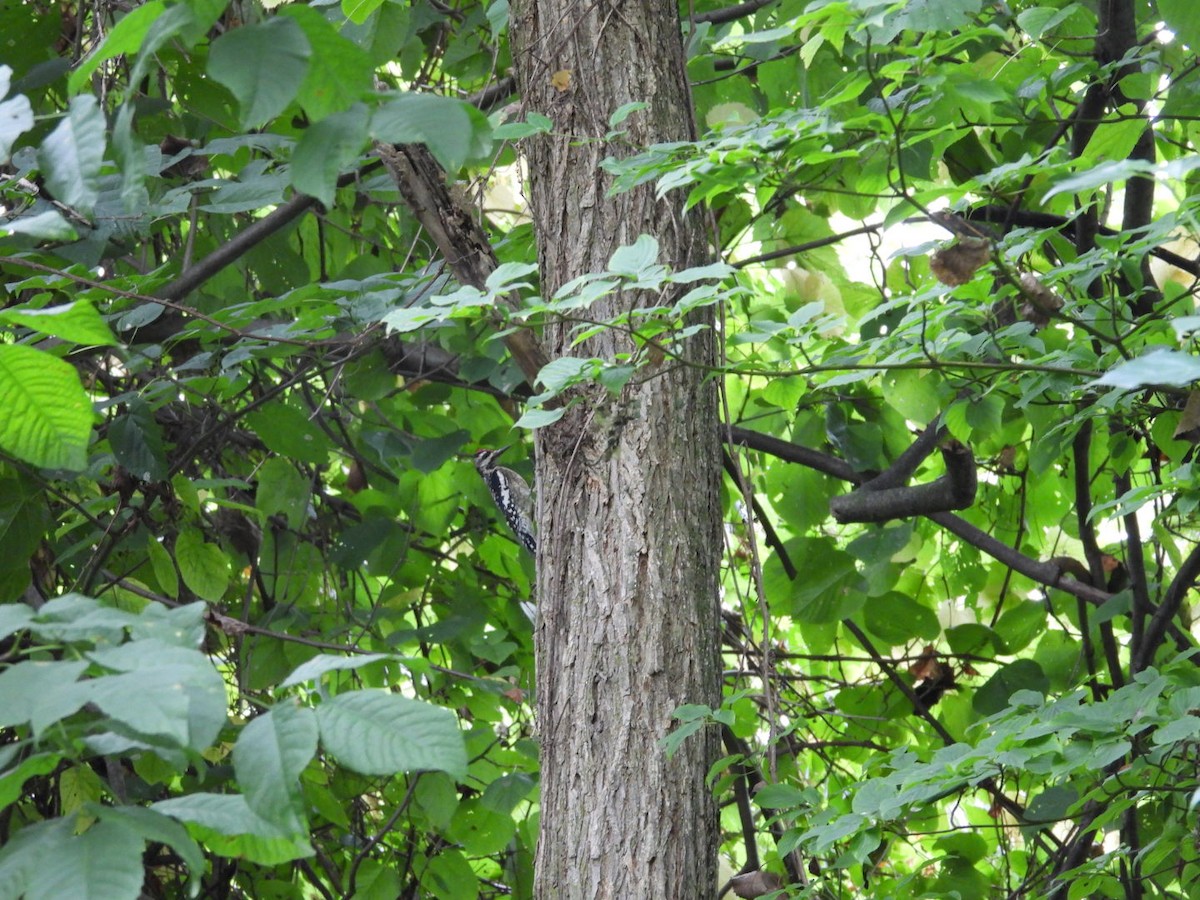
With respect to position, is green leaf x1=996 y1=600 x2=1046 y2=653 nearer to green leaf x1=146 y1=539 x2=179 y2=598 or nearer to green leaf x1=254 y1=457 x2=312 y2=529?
green leaf x1=254 y1=457 x2=312 y2=529

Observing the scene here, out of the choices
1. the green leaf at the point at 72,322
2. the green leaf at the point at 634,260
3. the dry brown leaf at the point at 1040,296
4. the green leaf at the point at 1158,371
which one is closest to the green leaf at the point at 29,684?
the green leaf at the point at 72,322

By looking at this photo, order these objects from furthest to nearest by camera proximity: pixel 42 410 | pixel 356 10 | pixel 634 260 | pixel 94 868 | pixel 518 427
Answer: pixel 356 10 < pixel 518 427 < pixel 634 260 < pixel 42 410 < pixel 94 868

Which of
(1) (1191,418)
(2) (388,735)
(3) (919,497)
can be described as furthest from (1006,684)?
Answer: (2) (388,735)

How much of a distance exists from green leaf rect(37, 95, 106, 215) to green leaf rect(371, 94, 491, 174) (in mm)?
167

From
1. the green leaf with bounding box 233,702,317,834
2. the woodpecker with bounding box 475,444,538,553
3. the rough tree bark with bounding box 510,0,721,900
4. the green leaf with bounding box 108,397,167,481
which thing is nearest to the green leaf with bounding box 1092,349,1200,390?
the green leaf with bounding box 233,702,317,834

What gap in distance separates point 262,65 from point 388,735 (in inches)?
14.9

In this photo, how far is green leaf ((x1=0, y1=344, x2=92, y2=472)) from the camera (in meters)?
0.83

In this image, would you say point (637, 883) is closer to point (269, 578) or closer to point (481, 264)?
point (481, 264)

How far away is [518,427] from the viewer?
5.36 feet

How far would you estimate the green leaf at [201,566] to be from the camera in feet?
7.47

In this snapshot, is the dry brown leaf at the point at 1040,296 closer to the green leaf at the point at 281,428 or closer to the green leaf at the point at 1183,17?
the green leaf at the point at 1183,17

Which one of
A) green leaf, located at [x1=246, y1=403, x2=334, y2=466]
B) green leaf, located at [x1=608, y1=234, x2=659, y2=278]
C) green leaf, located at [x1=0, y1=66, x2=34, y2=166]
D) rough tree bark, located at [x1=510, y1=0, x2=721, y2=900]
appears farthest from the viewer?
green leaf, located at [x1=246, y1=403, x2=334, y2=466]

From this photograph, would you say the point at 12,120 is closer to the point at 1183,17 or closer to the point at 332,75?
the point at 332,75

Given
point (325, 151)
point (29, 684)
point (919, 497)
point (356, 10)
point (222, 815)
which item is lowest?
point (919, 497)
